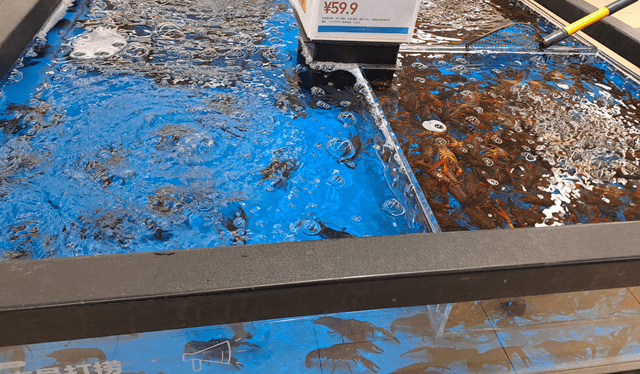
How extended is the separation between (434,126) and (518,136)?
0.29 meters

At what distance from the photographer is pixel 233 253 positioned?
74 centimetres

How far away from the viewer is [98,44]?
6.25 ft

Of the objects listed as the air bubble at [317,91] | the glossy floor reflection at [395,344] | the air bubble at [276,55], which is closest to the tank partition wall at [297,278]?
the glossy floor reflection at [395,344]

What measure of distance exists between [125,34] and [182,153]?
93 centimetres

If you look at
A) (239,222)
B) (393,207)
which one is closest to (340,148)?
(393,207)

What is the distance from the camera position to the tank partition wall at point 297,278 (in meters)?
0.64

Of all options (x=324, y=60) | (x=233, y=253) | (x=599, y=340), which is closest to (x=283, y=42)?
(x=324, y=60)

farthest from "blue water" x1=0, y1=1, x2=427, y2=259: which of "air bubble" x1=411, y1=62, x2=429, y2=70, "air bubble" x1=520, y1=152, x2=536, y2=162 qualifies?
"air bubble" x1=520, y1=152, x2=536, y2=162

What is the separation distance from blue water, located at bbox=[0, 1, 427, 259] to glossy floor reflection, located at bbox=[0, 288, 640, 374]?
41cm

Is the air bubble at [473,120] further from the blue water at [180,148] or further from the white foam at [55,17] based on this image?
the white foam at [55,17]

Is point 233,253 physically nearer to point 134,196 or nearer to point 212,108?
point 134,196

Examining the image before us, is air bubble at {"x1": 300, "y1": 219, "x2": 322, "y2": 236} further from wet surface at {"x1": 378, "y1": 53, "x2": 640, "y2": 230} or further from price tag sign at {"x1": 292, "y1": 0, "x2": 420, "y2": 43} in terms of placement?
price tag sign at {"x1": 292, "y1": 0, "x2": 420, "y2": 43}

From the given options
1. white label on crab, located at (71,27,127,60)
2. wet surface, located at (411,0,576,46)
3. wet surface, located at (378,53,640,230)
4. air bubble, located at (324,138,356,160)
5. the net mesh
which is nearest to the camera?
wet surface, located at (378,53,640,230)

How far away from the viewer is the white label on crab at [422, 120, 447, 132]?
5.16ft
